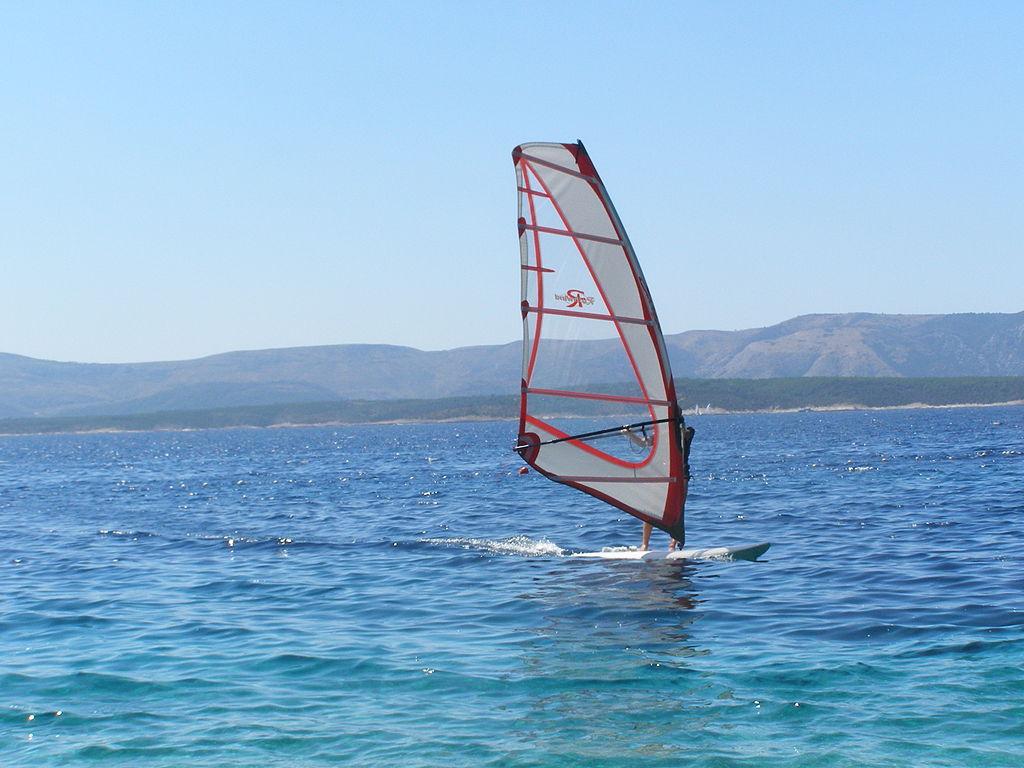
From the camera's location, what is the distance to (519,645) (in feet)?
51.5

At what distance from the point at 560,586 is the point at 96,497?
121 ft

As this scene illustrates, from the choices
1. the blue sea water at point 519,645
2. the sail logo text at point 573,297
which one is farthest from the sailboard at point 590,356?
the blue sea water at point 519,645

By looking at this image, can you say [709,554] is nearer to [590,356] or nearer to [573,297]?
[590,356]

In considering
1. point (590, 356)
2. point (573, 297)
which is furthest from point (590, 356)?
point (573, 297)

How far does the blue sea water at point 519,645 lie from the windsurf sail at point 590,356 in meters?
1.98

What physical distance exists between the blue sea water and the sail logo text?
5029 millimetres

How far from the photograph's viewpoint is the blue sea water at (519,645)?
38.1ft

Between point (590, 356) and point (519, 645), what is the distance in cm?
680

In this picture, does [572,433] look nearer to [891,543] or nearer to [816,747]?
[891,543]

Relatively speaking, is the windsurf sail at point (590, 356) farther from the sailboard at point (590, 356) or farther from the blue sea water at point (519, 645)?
the blue sea water at point (519, 645)

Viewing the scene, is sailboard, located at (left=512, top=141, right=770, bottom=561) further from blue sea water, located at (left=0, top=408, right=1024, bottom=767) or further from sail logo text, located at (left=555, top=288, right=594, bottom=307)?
blue sea water, located at (left=0, top=408, right=1024, bottom=767)

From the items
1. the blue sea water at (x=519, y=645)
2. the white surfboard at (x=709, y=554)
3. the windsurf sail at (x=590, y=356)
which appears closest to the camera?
the blue sea water at (x=519, y=645)

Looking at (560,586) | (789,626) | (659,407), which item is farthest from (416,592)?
(789,626)

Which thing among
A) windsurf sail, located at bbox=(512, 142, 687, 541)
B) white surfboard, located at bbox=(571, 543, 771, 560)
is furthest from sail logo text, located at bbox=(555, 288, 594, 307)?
white surfboard, located at bbox=(571, 543, 771, 560)
